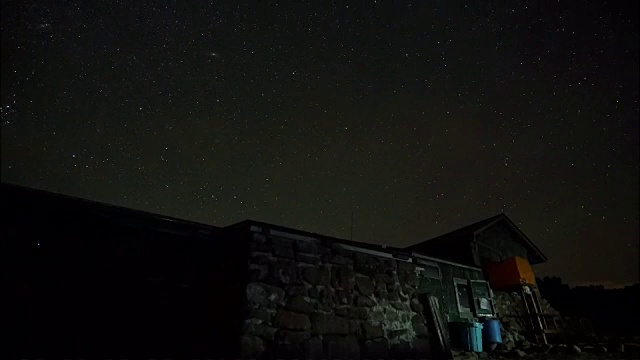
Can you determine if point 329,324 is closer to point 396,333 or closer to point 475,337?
point 396,333

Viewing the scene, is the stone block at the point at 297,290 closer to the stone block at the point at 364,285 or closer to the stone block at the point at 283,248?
the stone block at the point at 283,248

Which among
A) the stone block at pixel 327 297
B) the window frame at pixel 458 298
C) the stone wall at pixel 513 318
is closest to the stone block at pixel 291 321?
the stone block at pixel 327 297

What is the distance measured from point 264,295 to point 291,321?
745 mm

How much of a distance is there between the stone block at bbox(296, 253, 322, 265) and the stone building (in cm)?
2

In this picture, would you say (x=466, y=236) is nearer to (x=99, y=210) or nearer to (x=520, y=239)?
(x=520, y=239)

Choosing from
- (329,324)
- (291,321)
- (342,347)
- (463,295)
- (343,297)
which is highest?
(343,297)

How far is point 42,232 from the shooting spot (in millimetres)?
6570

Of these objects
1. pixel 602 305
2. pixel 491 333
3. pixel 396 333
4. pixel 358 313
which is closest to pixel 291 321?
pixel 358 313

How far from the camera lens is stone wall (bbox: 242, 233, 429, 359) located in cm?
683

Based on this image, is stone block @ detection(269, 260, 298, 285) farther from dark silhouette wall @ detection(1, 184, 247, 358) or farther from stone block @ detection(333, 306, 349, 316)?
stone block @ detection(333, 306, 349, 316)

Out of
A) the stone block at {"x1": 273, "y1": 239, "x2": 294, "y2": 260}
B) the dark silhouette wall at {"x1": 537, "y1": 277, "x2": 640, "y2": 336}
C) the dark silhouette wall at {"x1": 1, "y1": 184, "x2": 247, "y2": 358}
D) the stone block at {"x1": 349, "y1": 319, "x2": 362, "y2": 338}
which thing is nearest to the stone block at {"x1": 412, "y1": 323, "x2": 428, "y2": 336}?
the stone block at {"x1": 349, "y1": 319, "x2": 362, "y2": 338}

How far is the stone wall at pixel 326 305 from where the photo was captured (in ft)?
22.4

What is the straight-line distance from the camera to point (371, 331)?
8.18 metres

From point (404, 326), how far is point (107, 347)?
6337 mm
